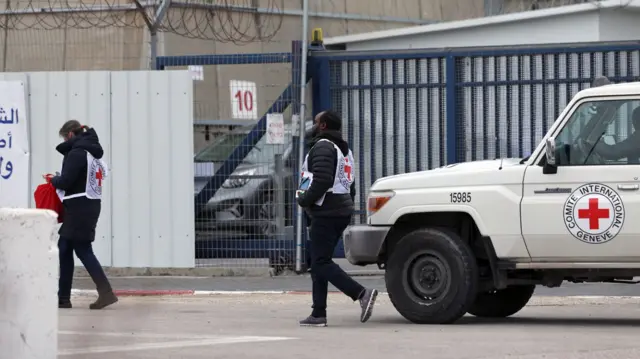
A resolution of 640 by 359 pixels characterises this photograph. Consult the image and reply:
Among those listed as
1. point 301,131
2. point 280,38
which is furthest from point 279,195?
point 280,38

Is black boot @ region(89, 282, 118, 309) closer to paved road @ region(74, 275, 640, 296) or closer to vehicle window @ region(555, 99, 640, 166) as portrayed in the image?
paved road @ region(74, 275, 640, 296)

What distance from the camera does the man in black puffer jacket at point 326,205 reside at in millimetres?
10492

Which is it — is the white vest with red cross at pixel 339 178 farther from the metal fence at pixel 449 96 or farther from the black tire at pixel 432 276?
the metal fence at pixel 449 96

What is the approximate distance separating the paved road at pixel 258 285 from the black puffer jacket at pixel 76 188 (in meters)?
2.38

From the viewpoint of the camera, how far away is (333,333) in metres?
10.0

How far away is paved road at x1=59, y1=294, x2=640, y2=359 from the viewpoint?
8.66m

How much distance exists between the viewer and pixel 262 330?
33.6 ft

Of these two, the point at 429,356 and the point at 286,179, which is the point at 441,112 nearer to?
the point at 286,179

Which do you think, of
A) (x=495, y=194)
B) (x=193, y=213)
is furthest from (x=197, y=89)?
(x=495, y=194)

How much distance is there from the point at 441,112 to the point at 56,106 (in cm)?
451

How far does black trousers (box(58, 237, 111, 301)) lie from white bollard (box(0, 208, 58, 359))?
15.7 ft

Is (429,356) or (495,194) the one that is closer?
(429,356)

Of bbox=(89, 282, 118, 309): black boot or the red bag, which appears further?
the red bag

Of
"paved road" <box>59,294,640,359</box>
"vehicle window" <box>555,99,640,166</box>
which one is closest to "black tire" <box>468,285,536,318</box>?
"paved road" <box>59,294,640,359</box>
